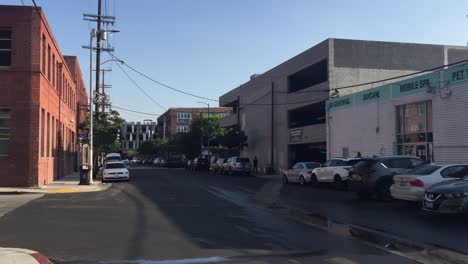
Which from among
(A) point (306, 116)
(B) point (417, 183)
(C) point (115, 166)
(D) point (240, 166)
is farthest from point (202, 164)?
(B) point (417, 183)

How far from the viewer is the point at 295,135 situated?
47812 millimetres

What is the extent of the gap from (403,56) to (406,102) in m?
14.2

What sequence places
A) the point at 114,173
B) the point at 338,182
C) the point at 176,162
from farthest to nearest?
the point at 176,162, the point at 114,173, the point at 338,182

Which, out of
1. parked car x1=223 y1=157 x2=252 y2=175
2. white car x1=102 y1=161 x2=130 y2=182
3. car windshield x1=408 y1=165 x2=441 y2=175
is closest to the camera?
car windshield x1=408 y1=165 x2=441 y2=175

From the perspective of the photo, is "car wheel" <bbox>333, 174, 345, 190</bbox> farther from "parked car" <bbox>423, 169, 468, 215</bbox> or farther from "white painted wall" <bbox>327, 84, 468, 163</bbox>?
"parked car" <bbox>423, 169, 468, 215</bbox>

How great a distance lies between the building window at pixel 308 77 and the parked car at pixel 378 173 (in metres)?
23.9

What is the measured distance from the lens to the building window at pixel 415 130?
2828 centimetres

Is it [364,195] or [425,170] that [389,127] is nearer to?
[364,195]

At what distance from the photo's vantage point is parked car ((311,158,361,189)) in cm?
2642

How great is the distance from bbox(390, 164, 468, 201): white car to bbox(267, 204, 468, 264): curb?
2959 mm

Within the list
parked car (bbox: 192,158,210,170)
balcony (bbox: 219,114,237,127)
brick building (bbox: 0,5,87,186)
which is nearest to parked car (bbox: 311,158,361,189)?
brick building (bbox: 0,5,87,186)

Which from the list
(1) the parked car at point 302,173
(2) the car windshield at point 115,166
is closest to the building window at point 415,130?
(1) the parked car at point 302,173

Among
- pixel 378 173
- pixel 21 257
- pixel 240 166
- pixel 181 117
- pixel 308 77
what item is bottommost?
pixel 21 257

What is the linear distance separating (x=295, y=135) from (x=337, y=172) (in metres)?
21.1
